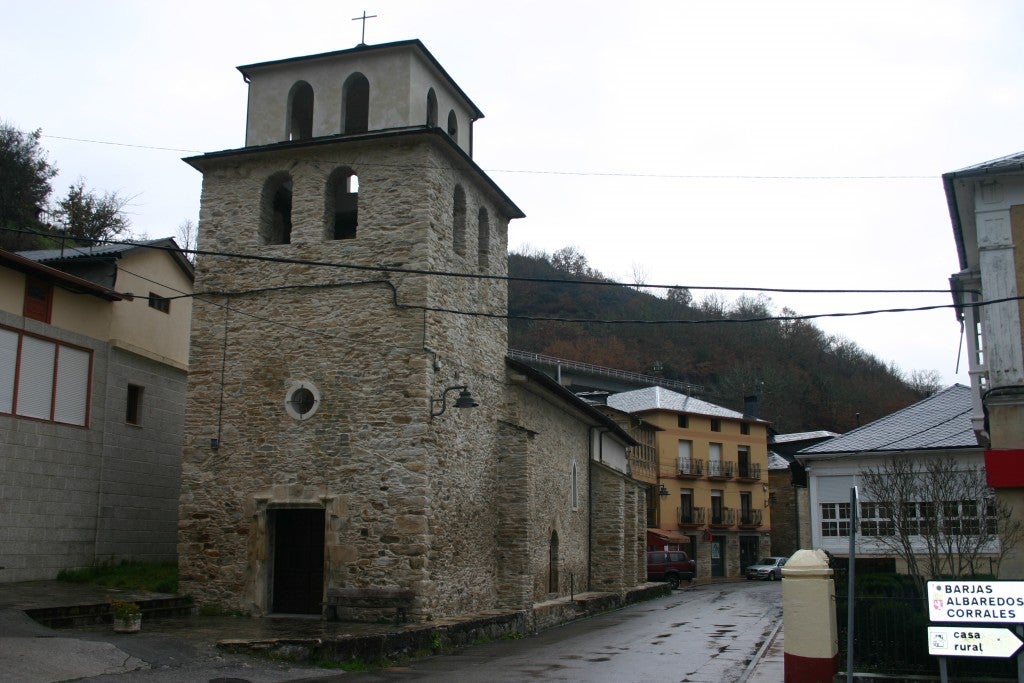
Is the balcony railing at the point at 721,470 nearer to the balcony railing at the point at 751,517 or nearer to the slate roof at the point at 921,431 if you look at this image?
the balcony railing at the point at 751,517

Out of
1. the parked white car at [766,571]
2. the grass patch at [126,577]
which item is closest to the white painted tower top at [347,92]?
the grass patch at [126,577]

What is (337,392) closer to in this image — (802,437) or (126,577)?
(126,577)

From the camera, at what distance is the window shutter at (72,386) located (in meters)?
17.9

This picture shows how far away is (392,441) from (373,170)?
5175mm

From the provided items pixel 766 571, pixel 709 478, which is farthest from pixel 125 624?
pixel 709 478

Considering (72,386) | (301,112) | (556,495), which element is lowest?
(556,495)

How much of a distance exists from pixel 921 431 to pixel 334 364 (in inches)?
689

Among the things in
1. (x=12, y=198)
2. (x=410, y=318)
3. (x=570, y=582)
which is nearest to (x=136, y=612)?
(x=410, y=318)

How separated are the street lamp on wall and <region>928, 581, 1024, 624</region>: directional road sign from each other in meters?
9.09

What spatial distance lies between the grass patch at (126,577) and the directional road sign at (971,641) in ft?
44.9

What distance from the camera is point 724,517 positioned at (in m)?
54.8

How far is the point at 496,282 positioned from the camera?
2042 centimetres

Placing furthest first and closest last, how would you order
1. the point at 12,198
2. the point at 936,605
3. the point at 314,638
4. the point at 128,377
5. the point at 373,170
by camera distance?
the point at 12,198 → the point at 128,377 → the point at 373,170 → the point at 314,638 → the point at 936,605

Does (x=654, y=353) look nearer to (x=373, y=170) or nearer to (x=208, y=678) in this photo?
(x=373, y=170)
